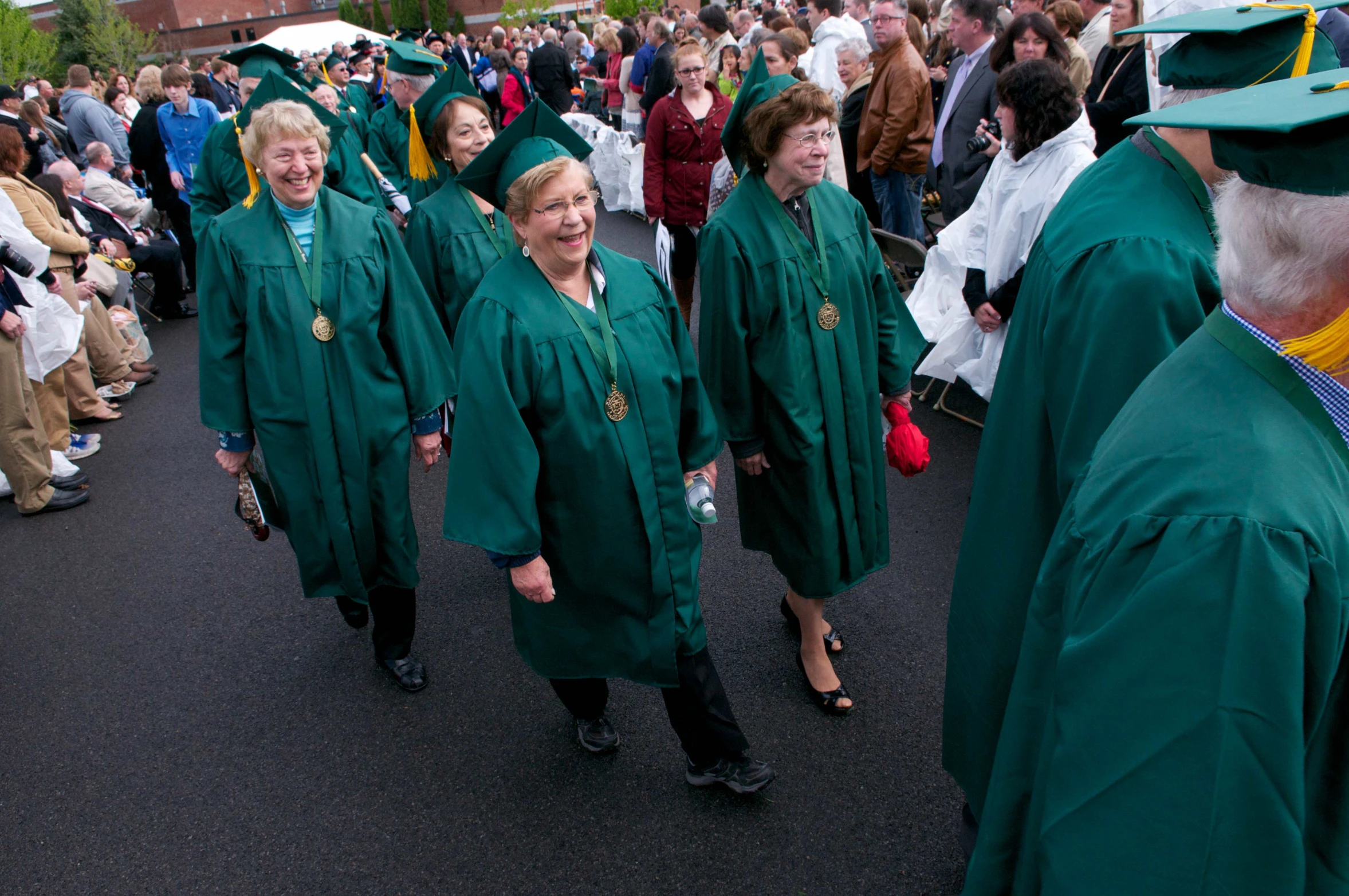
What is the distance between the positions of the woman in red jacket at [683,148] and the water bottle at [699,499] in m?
3.32

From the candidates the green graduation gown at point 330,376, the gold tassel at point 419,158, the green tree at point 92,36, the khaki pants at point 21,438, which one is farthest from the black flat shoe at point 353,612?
the green tree at point 92,36

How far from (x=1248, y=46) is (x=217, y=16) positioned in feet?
215

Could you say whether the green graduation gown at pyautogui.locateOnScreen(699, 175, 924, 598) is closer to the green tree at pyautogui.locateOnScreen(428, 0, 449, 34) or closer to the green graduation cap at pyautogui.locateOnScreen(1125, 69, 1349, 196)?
the green graduation cap at pyautogui.locateOnScreen(1125, 69, 1349, 196)

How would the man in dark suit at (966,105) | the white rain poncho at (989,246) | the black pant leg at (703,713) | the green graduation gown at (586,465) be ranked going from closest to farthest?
1. the green graduation gown at (586,465)
2. the black pant leg at (703,713)
3. the white rain poncho at (989,246)
4. the man in dark suit at (966,105)

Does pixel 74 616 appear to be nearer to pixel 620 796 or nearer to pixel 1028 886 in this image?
pixel 620 796

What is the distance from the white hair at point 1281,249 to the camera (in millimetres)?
999

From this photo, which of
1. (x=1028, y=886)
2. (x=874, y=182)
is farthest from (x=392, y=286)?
(x=874, y=182)

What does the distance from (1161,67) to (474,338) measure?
1616 millimetres

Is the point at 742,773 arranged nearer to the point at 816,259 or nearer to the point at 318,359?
the point at 816,259

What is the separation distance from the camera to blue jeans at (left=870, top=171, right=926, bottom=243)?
6652mm

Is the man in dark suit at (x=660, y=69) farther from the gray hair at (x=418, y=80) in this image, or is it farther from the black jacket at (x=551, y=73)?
the gray hair at (x=418, y=80)

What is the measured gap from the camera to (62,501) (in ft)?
16.9

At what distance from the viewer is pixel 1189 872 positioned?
1003mm

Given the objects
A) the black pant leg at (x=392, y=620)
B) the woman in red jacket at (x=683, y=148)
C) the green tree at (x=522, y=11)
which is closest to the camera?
the black pant leg at (x=392, y=620)
